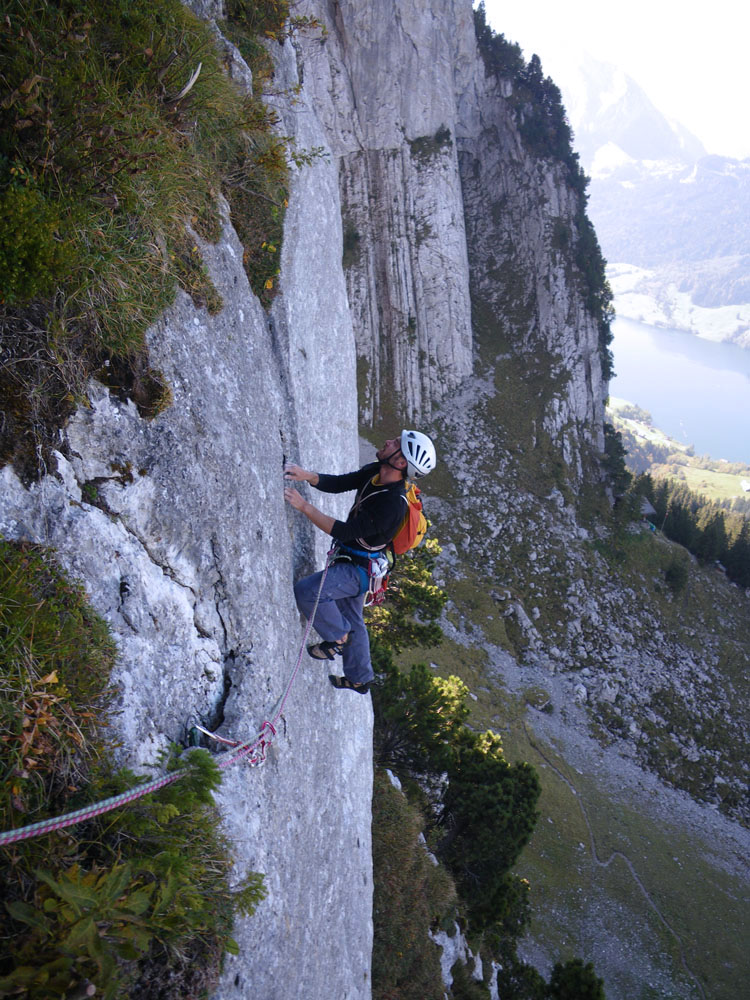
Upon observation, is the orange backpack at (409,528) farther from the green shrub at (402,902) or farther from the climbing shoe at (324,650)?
the green shrub at (402,902)

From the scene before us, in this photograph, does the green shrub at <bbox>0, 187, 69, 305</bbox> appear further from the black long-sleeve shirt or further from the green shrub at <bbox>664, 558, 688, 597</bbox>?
the green shrub at <bbox>664, 558, 688, 597</bbox>

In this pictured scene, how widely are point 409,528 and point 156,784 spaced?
3.89 metres

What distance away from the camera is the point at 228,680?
5203 mm

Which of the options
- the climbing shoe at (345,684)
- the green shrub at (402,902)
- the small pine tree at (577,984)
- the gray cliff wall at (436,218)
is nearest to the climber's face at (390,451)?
the climbing shoe at (345,684)

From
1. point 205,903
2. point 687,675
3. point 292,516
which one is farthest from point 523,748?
point 205,903

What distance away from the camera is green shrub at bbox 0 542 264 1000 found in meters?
2.55

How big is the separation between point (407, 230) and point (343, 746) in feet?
149

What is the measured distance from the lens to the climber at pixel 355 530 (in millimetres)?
6363

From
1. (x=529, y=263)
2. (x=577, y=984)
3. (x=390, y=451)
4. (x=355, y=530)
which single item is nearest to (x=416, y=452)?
(x=390, y=451)

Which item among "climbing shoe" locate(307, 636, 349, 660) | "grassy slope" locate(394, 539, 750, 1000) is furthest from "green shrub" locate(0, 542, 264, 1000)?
"grassy slope" locate(394, 539, 750, 1000)

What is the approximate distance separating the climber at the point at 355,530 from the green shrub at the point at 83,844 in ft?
9.71

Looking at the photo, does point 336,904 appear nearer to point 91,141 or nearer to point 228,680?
point 228,680

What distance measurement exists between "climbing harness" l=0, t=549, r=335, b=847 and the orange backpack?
0.98 meters

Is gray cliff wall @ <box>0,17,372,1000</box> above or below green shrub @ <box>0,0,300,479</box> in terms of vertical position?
below
